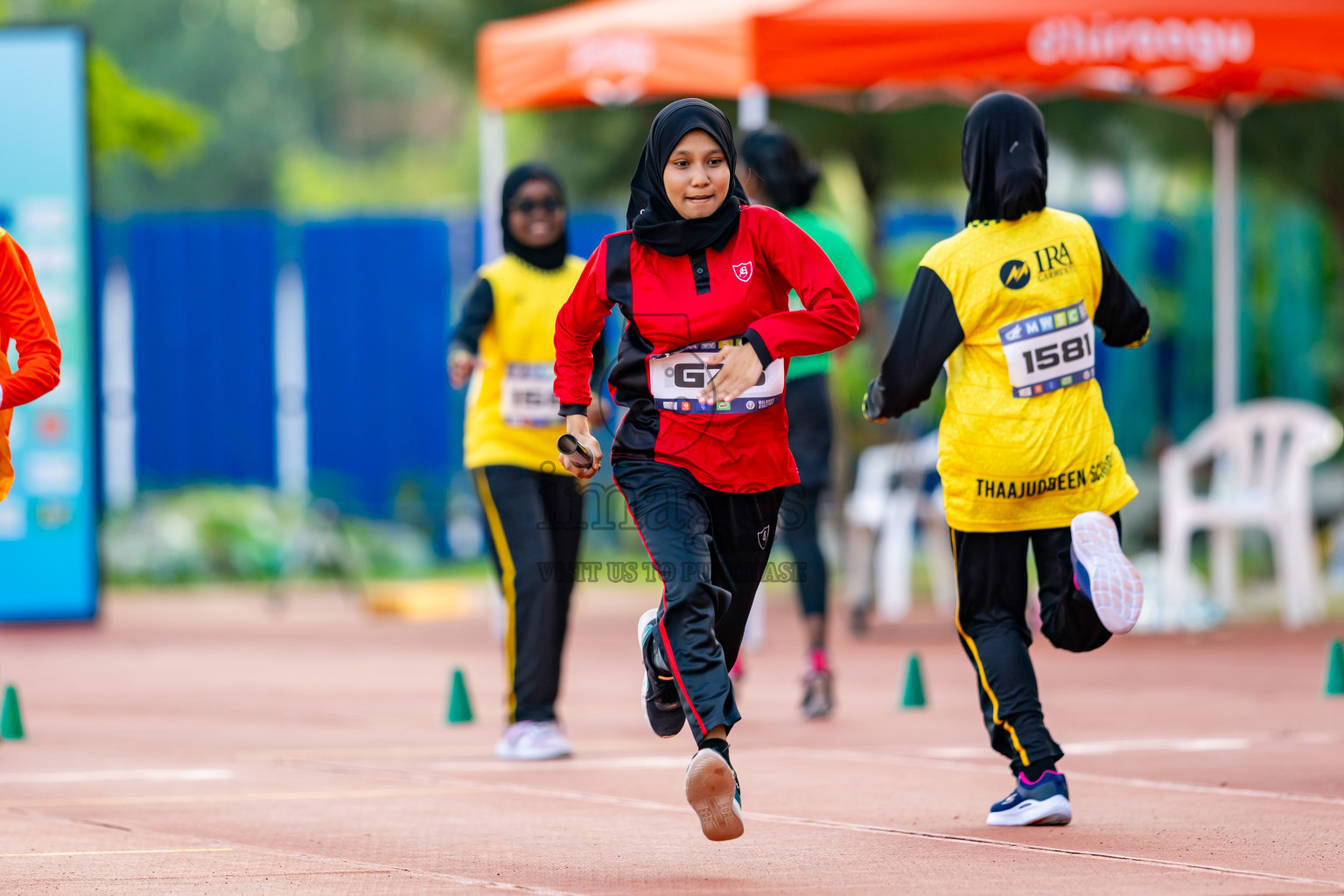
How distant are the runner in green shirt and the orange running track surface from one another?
26 cm

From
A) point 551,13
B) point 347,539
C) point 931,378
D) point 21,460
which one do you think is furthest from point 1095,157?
point 931,378

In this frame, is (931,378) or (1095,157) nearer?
(931,378)

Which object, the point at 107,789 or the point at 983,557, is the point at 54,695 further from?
the point at 983,557

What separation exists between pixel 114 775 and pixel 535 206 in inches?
95.2

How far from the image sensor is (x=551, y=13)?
46.3ft

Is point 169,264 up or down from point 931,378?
up

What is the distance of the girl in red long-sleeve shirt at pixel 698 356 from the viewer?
4945 mm

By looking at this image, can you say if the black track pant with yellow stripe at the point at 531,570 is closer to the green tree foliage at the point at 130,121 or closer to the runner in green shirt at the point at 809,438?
the runner in green shirt at the point at 809,438

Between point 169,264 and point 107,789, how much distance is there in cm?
1127

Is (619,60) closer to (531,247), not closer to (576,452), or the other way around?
(531,247)

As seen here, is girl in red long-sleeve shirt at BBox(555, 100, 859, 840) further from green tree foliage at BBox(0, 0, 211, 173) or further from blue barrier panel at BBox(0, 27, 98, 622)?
green tree foliage at BBox(0, 0, 211, 173)

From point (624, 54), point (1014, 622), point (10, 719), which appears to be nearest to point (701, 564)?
point (1014, 622)

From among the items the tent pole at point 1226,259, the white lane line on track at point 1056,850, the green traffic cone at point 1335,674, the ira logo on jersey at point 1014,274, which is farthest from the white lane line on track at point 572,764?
the tent pole at point 1226,259

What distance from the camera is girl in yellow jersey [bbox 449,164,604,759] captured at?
23.0 feet
